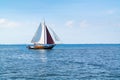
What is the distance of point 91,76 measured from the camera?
4228 centimetres

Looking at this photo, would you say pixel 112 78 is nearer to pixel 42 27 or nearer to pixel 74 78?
pixel 74 78

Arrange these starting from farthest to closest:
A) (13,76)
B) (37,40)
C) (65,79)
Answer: (37,40), (13,76), (65,79)

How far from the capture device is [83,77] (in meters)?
41.5

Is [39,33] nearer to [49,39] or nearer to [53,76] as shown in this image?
[49,39]

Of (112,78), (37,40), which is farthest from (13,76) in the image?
(37,40)

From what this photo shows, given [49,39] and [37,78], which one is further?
[49,39]

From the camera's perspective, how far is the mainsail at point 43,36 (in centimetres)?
12912

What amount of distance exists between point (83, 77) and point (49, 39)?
88.0 m

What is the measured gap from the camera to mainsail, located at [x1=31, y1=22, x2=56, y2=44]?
129125 mm

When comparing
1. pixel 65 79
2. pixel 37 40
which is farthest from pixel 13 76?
pixel 37 40

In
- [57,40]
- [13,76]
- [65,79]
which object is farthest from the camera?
[57,40]

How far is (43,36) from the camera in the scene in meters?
130

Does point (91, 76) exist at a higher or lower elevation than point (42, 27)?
lower

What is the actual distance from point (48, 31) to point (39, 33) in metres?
4.75
